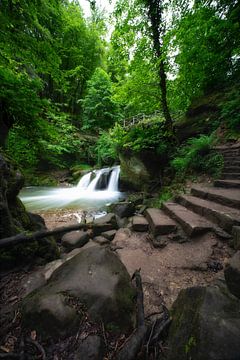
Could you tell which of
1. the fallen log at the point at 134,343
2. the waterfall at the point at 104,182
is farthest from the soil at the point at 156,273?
the waterfall at the point at 104,182

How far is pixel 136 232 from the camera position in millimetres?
3629

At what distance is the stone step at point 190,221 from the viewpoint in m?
2.73

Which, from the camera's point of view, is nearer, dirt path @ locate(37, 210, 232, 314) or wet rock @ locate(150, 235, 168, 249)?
dirt path @ locate(37, 210, 232, 314)

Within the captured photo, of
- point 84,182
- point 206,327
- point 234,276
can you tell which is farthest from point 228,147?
point 84,182

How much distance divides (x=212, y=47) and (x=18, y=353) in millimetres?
8271

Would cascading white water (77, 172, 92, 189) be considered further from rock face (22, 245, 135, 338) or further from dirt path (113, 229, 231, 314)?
rock face (22, 245, 135, 338)

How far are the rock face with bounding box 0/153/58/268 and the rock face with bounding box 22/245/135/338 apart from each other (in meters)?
0.82

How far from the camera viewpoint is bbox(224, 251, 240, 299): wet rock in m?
1.33

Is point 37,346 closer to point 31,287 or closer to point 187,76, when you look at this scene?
point 31,287

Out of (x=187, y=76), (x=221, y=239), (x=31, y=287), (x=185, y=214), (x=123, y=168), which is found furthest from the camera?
(x=123, y=168)

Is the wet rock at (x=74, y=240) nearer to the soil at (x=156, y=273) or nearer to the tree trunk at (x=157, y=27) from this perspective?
the soil at (x=156, y=273)

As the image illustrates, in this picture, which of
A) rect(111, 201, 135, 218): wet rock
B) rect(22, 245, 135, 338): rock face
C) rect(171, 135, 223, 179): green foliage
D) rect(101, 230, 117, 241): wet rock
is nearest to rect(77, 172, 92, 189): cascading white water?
rect(111, 201, 135, 218): wet rock

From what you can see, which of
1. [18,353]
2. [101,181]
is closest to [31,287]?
[18,353]

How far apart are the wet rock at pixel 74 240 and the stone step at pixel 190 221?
6.06ft
